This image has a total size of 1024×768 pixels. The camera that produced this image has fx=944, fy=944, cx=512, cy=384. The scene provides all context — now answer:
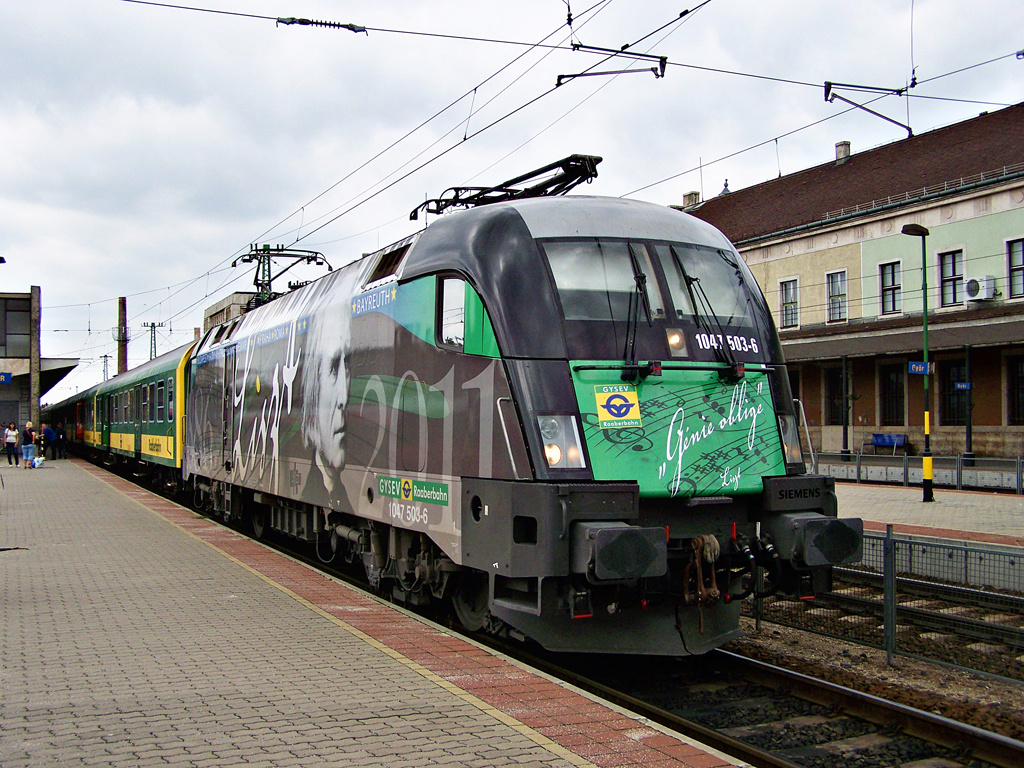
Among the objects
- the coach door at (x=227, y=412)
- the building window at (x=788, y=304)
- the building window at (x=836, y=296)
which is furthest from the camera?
the building window at (x=788, y=304)

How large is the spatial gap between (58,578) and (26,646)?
3.48 meters

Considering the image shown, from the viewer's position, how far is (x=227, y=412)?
1505 cm

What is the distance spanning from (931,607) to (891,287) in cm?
2417

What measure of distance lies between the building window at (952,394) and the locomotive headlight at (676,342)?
80.9 feet

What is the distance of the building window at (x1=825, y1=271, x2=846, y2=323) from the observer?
33.0 metres

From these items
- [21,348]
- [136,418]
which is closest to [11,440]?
[21,348]

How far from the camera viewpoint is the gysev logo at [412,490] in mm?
7273

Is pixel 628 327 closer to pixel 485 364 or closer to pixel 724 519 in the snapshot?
pixel 485 364

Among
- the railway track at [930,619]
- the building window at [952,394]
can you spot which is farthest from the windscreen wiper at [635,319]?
the building window at [952,394]

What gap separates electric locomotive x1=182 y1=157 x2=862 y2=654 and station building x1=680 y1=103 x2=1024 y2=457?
17053 mm

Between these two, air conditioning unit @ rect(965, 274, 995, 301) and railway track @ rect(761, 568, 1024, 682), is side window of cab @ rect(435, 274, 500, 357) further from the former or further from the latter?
air conditioning unit @ rect(965, 274, 995, 301)

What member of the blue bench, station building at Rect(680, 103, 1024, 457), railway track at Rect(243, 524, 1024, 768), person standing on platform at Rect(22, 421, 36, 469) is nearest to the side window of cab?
railway track at Rect(243, 524, 1024, 768)

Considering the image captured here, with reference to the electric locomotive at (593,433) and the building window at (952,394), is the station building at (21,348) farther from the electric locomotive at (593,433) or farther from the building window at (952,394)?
the electric locomotive at (593,433)

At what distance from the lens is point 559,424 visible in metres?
6.34
